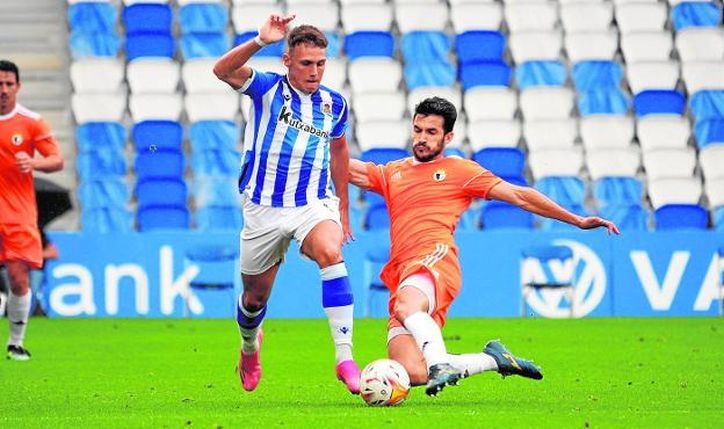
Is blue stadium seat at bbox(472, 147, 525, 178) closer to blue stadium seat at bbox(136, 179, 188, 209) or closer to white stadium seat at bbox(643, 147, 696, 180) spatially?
white stadium seat at bbox(643, 147, 696, 180)

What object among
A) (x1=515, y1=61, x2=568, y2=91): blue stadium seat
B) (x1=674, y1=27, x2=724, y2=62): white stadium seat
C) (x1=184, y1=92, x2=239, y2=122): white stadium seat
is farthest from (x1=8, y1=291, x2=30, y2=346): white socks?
(x1=674, y1=27, x2=724, y2=62): white stadium seat

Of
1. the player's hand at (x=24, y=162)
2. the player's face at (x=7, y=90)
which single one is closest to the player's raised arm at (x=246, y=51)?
the player's hand at (x=24, y=162)

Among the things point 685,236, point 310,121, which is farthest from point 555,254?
point 310,121

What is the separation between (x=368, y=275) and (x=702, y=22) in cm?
627

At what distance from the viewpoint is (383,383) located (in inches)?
292

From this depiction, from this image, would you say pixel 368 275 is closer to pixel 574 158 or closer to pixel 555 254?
pixel 555 254

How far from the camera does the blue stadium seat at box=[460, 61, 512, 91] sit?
19.4 metres

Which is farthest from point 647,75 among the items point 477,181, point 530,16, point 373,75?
point 477,181

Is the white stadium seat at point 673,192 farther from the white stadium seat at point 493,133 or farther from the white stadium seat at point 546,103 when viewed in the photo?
the white stadium seat at point 493,133

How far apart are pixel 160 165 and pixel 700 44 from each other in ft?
23.5

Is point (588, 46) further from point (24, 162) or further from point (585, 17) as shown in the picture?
point (24, 162)

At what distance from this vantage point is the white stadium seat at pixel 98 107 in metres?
19.1

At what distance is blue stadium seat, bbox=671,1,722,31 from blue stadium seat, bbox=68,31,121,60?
7318 mm

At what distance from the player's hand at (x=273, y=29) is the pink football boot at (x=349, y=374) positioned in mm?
1670
